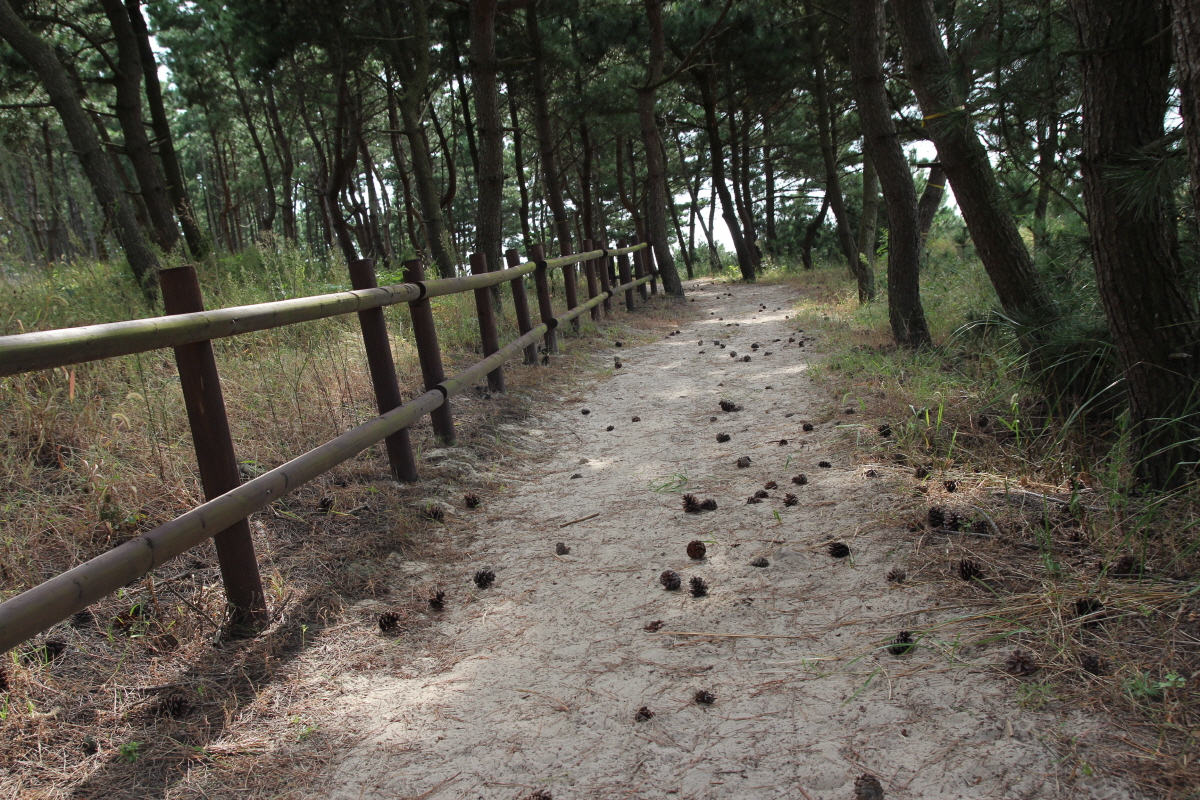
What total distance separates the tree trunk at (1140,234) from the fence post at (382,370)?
3062mm

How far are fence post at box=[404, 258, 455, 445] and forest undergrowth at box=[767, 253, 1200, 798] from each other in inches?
90.7

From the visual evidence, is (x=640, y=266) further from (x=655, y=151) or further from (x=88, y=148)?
(x=88, y=148)

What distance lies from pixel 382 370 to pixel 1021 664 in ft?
9.67

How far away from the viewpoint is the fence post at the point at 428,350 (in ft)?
14.1

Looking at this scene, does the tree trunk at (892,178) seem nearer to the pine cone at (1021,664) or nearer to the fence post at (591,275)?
the pine cone at (1021,664)

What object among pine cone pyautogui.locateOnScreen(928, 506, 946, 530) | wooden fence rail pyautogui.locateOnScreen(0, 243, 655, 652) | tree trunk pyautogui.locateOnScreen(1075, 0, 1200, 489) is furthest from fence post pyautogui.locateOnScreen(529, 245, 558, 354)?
tree trunk pyautogui.locateOnScreen(1075, 0, 1200, 489)

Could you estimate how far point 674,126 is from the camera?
18531 mm

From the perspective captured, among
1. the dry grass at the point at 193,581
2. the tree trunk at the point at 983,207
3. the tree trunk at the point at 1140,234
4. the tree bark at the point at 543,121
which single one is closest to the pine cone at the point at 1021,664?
the tree trunk at the point at 1140,234

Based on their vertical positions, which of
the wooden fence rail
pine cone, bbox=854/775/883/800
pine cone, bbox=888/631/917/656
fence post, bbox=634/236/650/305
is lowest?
pine cone, bbox=854/775/883/800

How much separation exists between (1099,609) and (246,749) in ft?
7.66

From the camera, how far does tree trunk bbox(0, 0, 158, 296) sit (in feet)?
24.5

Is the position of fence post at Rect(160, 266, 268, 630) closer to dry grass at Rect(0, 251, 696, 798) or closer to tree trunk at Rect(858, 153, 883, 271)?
dry grass at Rect(0, 251, 696, 798)

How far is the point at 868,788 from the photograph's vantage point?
5.22 ft

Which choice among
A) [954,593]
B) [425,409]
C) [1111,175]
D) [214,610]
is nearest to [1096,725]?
[954,593]
